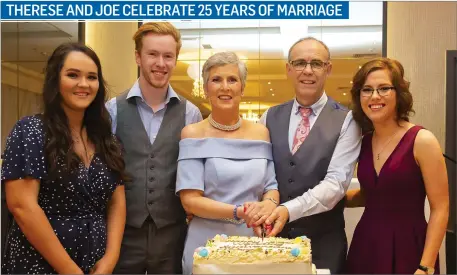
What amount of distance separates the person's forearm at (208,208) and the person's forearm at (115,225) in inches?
10.6

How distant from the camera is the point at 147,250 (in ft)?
8.14

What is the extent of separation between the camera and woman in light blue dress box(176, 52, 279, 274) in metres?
2.28

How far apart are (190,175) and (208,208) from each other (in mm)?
157

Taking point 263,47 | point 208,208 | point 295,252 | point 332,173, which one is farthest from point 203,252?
point 263,47

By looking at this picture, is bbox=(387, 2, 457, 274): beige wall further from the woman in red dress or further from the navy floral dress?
the navy floral dress

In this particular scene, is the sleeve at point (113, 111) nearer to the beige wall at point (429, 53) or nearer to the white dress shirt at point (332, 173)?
the white dress shirt at point (332, 173)

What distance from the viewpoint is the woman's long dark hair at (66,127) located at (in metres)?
2.08

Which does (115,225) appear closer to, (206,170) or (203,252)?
(206,170)

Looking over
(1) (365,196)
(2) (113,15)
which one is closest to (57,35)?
(2) (113,15)

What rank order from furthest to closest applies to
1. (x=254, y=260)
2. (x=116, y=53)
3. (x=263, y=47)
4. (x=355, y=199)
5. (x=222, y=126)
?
(x=263, y=47) → (x=116, y=53) → (x=355, y=199) → (x=222, y=126) → (x=254, y=260)

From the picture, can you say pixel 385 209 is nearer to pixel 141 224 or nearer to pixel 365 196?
pixel 365 196

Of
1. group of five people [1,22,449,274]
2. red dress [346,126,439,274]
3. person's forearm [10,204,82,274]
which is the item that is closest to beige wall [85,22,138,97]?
group of five people [1,22,449,274]

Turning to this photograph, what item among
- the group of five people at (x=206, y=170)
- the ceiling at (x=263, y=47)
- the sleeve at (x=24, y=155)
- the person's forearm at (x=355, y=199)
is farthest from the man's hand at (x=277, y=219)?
the ceiling at (x=263, y=47)

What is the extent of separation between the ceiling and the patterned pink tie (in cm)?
274
